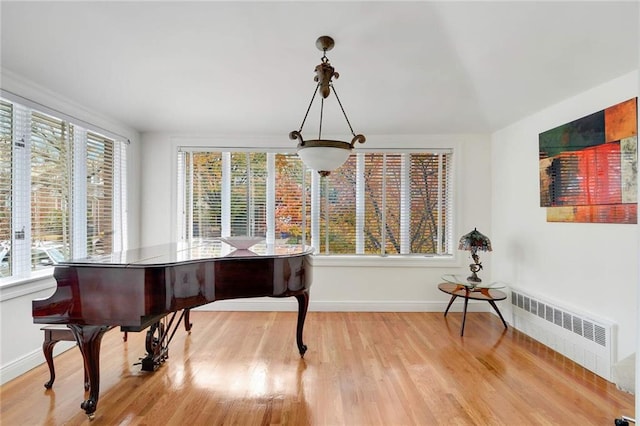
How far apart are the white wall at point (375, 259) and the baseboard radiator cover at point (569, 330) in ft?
2.39

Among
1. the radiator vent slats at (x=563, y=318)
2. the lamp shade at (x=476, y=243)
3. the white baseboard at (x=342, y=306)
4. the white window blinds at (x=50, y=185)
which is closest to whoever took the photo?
the radiator vent slats at (x=563, y=318)

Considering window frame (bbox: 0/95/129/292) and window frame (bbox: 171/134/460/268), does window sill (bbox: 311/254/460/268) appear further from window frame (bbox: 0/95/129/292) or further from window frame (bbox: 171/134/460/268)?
window frame (bbox: 0/95/129/292)

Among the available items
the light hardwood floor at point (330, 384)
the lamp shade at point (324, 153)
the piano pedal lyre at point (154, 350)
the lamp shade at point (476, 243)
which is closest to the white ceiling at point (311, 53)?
the lamp shade at point (324, 153)

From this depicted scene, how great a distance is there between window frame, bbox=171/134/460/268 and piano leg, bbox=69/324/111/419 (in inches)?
83.2

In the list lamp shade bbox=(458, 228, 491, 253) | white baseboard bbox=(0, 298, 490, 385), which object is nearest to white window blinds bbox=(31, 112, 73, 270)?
white baseboard bbox=(0, 298, 490, 385)

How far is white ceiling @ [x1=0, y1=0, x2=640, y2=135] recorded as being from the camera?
2.04 m

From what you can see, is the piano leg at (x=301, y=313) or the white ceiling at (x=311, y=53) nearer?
the white ceiling at (x=311, y=53)

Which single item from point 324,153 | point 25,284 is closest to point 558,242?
point 324,153

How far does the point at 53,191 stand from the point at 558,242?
Result: 438 centimetres

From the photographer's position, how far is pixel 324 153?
1.96 metres

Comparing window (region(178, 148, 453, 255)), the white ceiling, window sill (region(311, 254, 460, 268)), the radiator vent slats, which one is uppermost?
the white ceiling

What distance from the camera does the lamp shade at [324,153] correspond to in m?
1.94

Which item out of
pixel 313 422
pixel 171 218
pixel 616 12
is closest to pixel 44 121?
pixel 171 218

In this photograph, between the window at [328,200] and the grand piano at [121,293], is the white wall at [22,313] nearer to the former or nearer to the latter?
the grand piano at [121,293]
